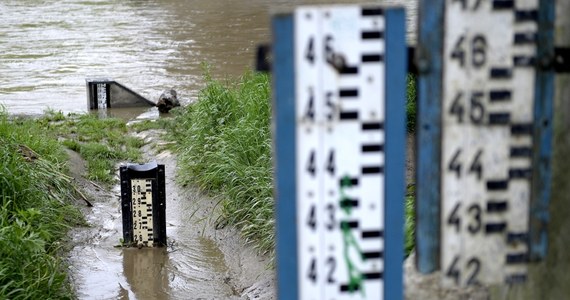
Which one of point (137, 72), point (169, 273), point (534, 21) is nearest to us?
point (534, 21)

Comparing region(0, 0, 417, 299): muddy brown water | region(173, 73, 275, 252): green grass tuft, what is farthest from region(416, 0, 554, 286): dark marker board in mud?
region(173, 73, 275, 252): green grass tuft

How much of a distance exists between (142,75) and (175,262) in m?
10.4

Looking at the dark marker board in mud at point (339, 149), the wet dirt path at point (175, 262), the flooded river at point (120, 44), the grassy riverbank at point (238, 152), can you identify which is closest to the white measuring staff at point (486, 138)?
the dark marker board in mud at point (339, 149)

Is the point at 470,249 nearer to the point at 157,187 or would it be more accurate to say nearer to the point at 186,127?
the point at 157,187

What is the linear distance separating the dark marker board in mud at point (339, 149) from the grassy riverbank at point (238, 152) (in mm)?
3078

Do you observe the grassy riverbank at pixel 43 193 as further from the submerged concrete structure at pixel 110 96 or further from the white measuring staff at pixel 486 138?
the white measuring staff at pixel 486 138

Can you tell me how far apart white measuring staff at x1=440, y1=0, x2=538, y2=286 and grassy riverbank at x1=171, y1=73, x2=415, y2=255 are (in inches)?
118

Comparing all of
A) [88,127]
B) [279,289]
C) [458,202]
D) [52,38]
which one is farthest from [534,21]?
[52,38]

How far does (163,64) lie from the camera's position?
58.6ft

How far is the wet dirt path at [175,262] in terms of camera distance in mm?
6348

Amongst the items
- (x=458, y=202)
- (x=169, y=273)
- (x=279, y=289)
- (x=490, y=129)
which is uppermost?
(x=490, y=129)

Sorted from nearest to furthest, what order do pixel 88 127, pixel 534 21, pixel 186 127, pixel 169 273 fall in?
pixel 534 21
pixel 169 273
pixel 186 127
pixel 88 127

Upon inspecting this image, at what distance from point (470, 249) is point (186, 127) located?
27.6 feet

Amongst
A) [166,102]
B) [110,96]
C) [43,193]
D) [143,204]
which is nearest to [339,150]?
[143,204]
